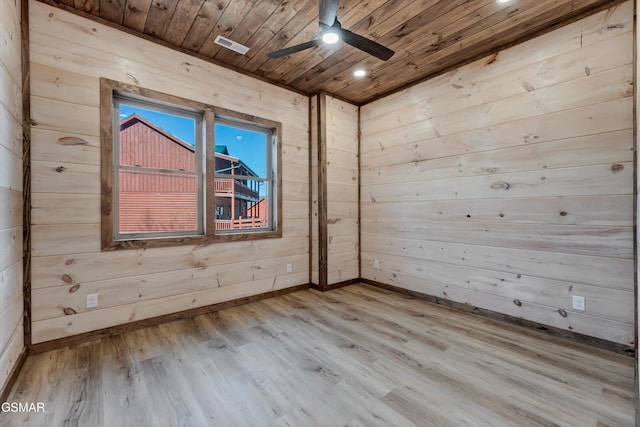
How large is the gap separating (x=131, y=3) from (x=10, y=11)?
2.40 feet

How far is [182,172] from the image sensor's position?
9.58ft

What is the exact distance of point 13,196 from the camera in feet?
5.93

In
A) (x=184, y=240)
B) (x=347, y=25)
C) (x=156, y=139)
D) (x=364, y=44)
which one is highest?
(x=347, y=25)

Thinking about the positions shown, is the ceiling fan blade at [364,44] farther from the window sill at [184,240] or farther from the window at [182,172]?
the window sill at [184,240]

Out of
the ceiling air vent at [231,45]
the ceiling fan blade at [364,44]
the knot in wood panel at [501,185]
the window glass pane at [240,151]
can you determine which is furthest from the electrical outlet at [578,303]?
the ceiling air vent at [231,45]

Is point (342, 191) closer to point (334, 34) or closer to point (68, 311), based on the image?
point (334, 34)

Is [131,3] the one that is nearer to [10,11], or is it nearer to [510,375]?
[10,11]

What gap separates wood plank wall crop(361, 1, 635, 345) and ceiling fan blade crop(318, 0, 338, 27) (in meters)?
1.87

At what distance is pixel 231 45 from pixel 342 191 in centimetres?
214

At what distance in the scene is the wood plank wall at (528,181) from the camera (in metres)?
2.13

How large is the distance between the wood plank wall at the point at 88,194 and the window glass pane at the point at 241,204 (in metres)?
0.35

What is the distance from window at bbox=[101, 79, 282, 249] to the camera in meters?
2.51

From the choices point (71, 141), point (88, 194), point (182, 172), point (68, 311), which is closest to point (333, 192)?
point (182, 172)

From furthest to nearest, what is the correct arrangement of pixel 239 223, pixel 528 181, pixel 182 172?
pixel 239 223 → pixel 182 172 → pixel 528 181
